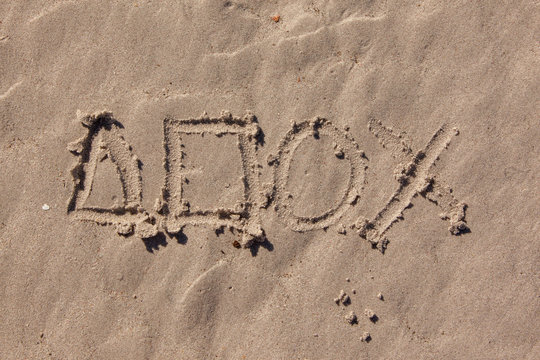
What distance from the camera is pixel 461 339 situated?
2.28m

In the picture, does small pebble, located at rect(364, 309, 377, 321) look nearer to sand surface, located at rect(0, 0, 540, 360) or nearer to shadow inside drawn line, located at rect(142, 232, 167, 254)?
sand surface, located at rect(0, 0, 540, 360)

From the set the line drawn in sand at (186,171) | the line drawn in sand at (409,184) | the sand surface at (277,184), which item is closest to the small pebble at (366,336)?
the sand surface at (277,184)

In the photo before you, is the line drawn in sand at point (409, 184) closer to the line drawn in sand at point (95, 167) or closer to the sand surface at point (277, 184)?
the sand surface at point (277, 184)

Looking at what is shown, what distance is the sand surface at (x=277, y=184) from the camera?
2.31 metres

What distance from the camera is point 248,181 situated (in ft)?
7.84

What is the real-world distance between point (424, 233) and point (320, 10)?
157 cm

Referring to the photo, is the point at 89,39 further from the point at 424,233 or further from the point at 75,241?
the point at 424,233

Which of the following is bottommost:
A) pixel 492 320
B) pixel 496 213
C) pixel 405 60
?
pixel 492 320

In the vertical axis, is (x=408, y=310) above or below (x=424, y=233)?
below

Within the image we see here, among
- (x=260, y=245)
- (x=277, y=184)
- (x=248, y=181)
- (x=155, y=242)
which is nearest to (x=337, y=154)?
(x=277, y=184)

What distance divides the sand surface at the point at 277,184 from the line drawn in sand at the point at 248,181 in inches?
0.5

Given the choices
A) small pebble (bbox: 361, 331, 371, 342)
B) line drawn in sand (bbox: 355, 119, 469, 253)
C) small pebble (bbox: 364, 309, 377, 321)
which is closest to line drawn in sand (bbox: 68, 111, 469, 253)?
line drawn in sand (bbox: 355, 119, 469, 253)

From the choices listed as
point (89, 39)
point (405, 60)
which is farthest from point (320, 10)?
point (89, 39)

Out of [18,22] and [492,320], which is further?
[18,22]
